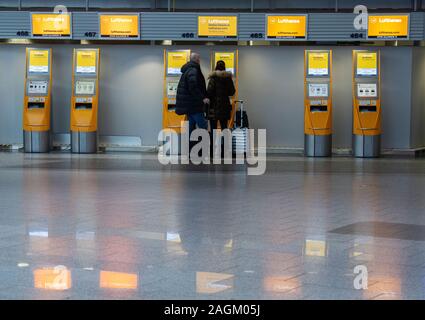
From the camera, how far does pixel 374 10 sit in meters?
17.5

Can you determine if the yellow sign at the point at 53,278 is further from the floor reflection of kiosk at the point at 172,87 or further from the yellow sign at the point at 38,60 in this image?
the yellow sign at the point at 38,60

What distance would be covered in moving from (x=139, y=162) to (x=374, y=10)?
6.60 meters

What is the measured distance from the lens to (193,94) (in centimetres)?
1387

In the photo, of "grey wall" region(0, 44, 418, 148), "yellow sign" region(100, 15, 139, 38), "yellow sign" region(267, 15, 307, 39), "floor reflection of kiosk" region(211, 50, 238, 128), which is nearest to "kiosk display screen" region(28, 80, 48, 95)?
"grey wall" region(0, 44, 418, 148)

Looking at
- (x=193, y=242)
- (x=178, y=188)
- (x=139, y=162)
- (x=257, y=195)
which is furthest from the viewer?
(x=139, y=162)

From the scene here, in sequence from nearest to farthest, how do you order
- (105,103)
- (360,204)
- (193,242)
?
(193,242), (360,204), (105,103)

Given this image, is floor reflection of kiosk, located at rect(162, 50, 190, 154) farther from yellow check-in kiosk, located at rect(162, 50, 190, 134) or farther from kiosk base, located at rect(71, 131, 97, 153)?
kiosk base, located at rect(71, 131, 97, 153)

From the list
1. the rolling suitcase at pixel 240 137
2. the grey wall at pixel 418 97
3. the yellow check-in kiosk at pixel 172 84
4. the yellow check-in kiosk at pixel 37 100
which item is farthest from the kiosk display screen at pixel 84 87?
the grey wall at pixel 418 97

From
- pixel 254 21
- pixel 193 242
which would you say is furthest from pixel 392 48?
pixel 193 242

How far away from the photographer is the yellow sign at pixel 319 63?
16469 mm

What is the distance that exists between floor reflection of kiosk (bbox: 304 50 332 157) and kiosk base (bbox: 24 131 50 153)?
5622mm

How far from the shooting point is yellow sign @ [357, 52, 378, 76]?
16406 millimetres

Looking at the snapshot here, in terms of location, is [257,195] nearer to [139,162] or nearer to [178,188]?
[178,188]

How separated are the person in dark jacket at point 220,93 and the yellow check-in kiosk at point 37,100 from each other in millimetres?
4009
